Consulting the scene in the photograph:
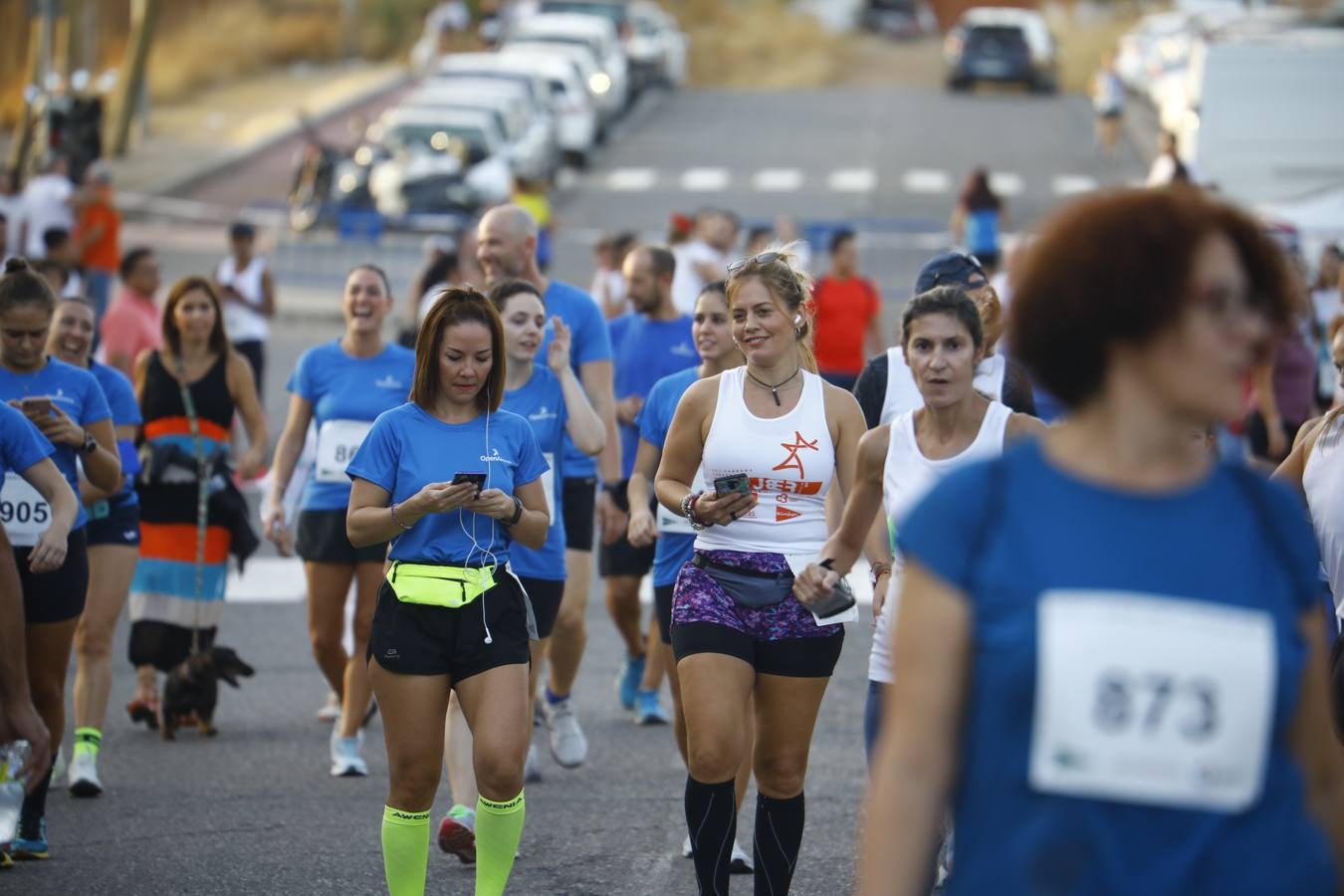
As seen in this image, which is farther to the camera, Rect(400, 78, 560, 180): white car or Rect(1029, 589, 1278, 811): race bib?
Rect(400, 78, 560, 180): white car

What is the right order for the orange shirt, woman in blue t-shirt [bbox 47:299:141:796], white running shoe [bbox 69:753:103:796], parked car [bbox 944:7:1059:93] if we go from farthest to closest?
parked car [bbox 944:7:1059:93] → the orange shirt → white running shoe [bbox 69:753:103:796] → woman in blue t-shirt [bbox 47:299:141:796]

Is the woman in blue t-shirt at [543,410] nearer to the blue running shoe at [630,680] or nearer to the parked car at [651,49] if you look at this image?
the blue running shoe at [630,680]

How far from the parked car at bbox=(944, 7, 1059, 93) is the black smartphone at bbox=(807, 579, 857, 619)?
4338cm

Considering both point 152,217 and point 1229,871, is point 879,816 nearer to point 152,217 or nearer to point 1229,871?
point 1229,871

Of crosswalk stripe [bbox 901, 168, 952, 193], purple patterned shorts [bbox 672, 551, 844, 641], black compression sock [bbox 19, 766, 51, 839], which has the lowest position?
crosswalk stripe [bbox 901, 168, 952, 193]

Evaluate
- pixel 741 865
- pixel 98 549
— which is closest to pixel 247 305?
pixel 98 549

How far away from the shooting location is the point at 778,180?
36.2 m

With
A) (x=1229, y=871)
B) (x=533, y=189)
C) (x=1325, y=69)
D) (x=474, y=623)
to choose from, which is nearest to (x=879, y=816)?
(x=1229, y=871)

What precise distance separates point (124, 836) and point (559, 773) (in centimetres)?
187

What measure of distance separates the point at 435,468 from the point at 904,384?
1595mm

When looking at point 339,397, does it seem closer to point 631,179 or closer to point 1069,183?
point 1069,183

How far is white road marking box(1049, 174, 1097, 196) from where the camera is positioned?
3388 centimetres

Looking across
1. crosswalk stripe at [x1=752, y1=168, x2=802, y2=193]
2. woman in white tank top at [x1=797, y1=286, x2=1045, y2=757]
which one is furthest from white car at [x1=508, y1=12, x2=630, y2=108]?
woman in white tank top at [x1=797, y1=286, x2=1045, y2=757]

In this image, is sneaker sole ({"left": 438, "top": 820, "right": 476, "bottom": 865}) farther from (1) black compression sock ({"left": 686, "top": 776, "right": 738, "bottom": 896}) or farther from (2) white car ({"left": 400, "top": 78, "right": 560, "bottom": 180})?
(2) white car ({"left": 400, "top": 78, "right": 560, "bottom": 180})
